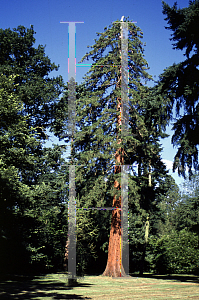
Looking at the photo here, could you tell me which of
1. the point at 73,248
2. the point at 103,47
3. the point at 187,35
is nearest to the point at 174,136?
the point at 187,35

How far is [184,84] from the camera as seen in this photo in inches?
507

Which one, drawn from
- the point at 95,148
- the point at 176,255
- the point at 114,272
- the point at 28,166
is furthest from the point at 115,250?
the point at 176,255

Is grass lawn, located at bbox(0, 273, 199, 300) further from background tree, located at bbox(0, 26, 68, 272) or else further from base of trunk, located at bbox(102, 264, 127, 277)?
background tree, located at bbox(0, 26, 68, 272)

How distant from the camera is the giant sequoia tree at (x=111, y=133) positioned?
645 inches

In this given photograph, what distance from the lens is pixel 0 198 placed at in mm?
15797

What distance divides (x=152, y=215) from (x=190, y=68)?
1853 cm

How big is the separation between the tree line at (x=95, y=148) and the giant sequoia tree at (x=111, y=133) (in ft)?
0.20

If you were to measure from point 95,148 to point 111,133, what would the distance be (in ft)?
5.07

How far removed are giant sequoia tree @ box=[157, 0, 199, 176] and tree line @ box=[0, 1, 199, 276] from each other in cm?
4

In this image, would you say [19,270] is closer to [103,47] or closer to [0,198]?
[0,198]

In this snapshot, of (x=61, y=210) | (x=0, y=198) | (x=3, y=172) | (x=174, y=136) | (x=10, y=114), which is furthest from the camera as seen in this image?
(x=61, y=210)

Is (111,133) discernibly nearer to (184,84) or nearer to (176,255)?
(184,84)

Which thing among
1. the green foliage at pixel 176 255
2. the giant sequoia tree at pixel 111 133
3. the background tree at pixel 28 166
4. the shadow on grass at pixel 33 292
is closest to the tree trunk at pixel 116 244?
the giant sequoia tree at pixel 111 133

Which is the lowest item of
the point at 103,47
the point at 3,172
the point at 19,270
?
the point at 19,270
